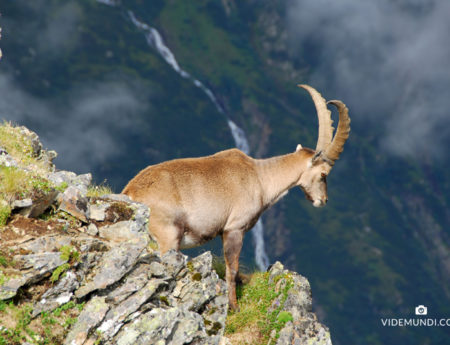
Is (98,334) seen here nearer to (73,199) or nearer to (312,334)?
(73,199)

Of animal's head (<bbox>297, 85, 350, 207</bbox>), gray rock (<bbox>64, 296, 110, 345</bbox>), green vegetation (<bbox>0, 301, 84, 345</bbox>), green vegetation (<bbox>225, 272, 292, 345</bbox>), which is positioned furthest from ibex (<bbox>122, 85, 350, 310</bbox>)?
green vegetation (<bbox>0, 301, 84, 345</bbox>)

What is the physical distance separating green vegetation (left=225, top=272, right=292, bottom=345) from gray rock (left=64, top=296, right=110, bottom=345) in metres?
3.84

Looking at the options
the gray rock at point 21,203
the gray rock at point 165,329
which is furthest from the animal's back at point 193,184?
the gray rock at point 165,329

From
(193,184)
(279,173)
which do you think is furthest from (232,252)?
(279,173)

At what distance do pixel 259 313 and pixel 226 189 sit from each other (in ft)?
11.6

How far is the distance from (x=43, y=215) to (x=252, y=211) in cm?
618

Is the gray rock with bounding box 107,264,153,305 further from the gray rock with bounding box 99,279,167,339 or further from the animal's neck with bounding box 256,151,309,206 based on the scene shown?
the animal's neck with bounding box 256,151,309,206

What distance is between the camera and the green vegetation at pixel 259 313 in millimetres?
12895

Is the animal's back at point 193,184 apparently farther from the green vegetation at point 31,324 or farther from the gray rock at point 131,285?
the green vegetation at point 31,324

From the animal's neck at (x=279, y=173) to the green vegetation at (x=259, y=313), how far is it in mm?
2755

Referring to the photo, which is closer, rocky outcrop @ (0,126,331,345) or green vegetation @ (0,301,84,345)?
green vegetation @ (0,301,84,345)

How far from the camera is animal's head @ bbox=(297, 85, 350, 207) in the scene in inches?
671

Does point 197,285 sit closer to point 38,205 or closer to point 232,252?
point 232,252

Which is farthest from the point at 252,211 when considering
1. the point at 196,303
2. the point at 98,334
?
the point at 98,334
